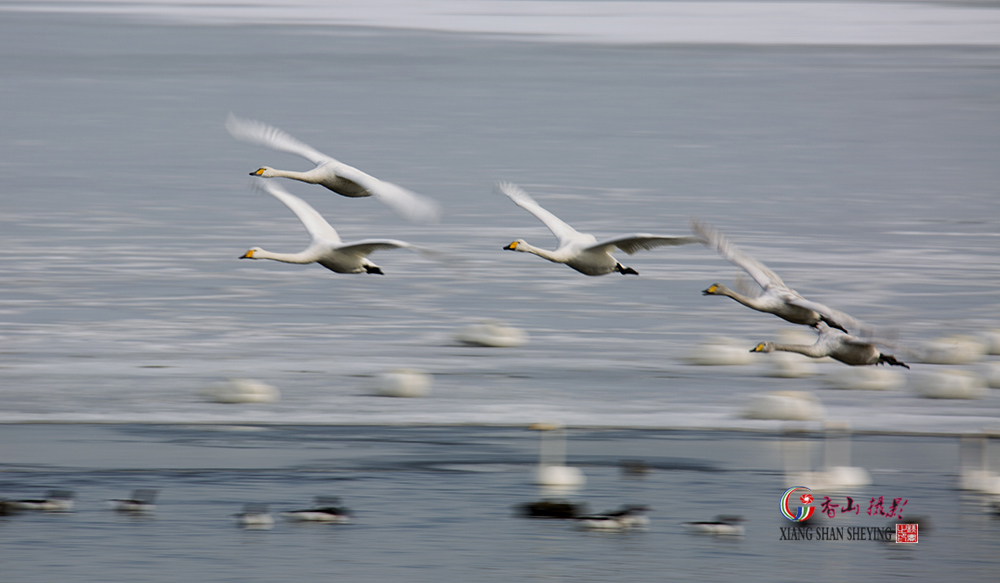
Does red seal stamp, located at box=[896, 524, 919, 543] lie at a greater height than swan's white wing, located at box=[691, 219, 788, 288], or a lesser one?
lesser

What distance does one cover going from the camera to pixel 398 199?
1560 cm

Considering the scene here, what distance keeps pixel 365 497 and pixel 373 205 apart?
32.4m

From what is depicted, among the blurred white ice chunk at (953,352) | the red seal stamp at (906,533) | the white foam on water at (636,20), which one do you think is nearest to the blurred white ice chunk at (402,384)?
the blurred white ice chunk at (953,352)

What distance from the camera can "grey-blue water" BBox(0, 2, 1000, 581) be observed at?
15312 millimetres

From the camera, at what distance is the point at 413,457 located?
1797 cm

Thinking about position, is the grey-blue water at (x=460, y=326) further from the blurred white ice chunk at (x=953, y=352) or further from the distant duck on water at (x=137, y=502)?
the blurred white ice chunk at (x=953, y=352)

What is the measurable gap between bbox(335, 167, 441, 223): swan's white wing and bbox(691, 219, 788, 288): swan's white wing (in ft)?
8.31

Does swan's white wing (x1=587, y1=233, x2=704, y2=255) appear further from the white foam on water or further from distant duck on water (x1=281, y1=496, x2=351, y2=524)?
the white foam on water

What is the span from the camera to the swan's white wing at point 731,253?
1639cm

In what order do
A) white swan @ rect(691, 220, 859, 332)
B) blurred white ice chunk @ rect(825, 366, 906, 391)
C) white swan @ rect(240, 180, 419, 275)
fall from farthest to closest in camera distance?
1. blurred white ice chunk @ rect(825, 366, 906, 391)
2. white swan @ rect(240, 180, 419, 275)
3. white swan @ rect(691, 220, 859, 332)

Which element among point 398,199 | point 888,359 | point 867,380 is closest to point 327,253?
point 398,199

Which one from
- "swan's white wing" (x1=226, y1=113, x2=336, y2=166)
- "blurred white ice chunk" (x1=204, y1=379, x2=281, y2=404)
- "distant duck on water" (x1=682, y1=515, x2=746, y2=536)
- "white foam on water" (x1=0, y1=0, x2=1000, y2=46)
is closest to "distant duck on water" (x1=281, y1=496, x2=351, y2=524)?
"distant duck on water" (x1=682, y1=515, x2=746, y2=536)

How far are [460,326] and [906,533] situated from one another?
1358cm

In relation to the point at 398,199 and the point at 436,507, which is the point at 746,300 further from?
the point at 398,199
